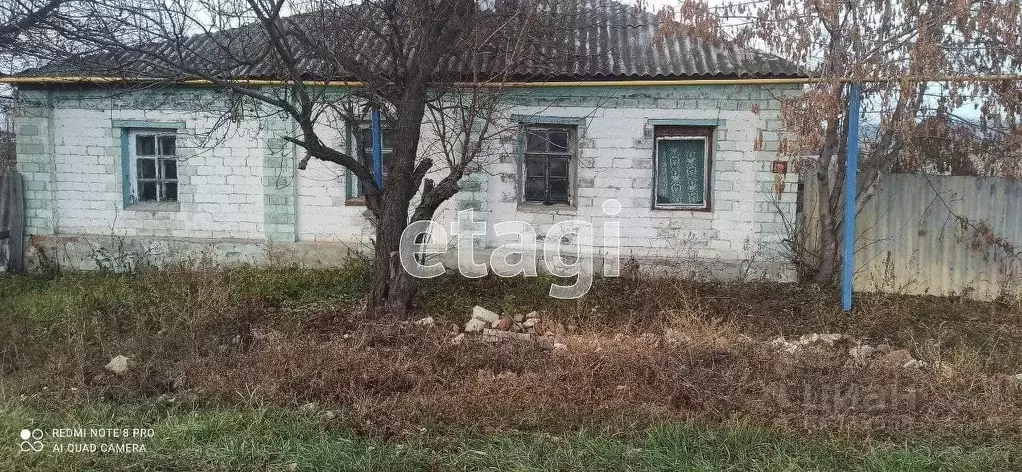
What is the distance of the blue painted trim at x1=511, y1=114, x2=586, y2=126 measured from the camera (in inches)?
310

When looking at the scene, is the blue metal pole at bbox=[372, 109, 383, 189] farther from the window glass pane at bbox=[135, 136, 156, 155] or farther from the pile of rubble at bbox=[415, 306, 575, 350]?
the window glass pane at bbox=[135, 136, 156, 155]

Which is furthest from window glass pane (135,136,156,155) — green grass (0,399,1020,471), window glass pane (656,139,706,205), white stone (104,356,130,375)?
window glass pane (656,139,706,205)

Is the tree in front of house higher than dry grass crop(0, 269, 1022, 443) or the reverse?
higher

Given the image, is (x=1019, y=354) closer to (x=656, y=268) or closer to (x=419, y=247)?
(x=656, y=268)

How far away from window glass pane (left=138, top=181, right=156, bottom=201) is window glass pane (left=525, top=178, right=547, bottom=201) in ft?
17.2

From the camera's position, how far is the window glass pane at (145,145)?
882 centimetres

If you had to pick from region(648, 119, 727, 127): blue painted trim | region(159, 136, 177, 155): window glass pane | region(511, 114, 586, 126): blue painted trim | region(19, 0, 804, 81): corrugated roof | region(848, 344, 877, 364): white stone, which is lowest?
region(848, 344, 877, 364): white stone

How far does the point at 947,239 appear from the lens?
7039 millimetres

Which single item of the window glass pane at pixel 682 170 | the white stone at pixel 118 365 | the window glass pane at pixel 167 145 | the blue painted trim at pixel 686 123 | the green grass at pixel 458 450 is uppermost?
the blue painted trim at pixel 686 123

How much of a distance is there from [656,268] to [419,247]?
122 inches

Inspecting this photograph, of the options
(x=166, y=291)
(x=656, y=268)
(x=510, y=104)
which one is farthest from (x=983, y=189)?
(x=166, y=291)

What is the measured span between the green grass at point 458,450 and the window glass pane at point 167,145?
575 cm

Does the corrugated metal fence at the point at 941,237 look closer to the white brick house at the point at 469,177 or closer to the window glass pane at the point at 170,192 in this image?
the white brick house at the point at 469,177

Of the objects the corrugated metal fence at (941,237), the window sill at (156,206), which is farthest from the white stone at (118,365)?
the corrugated metal fence at (941,237)
